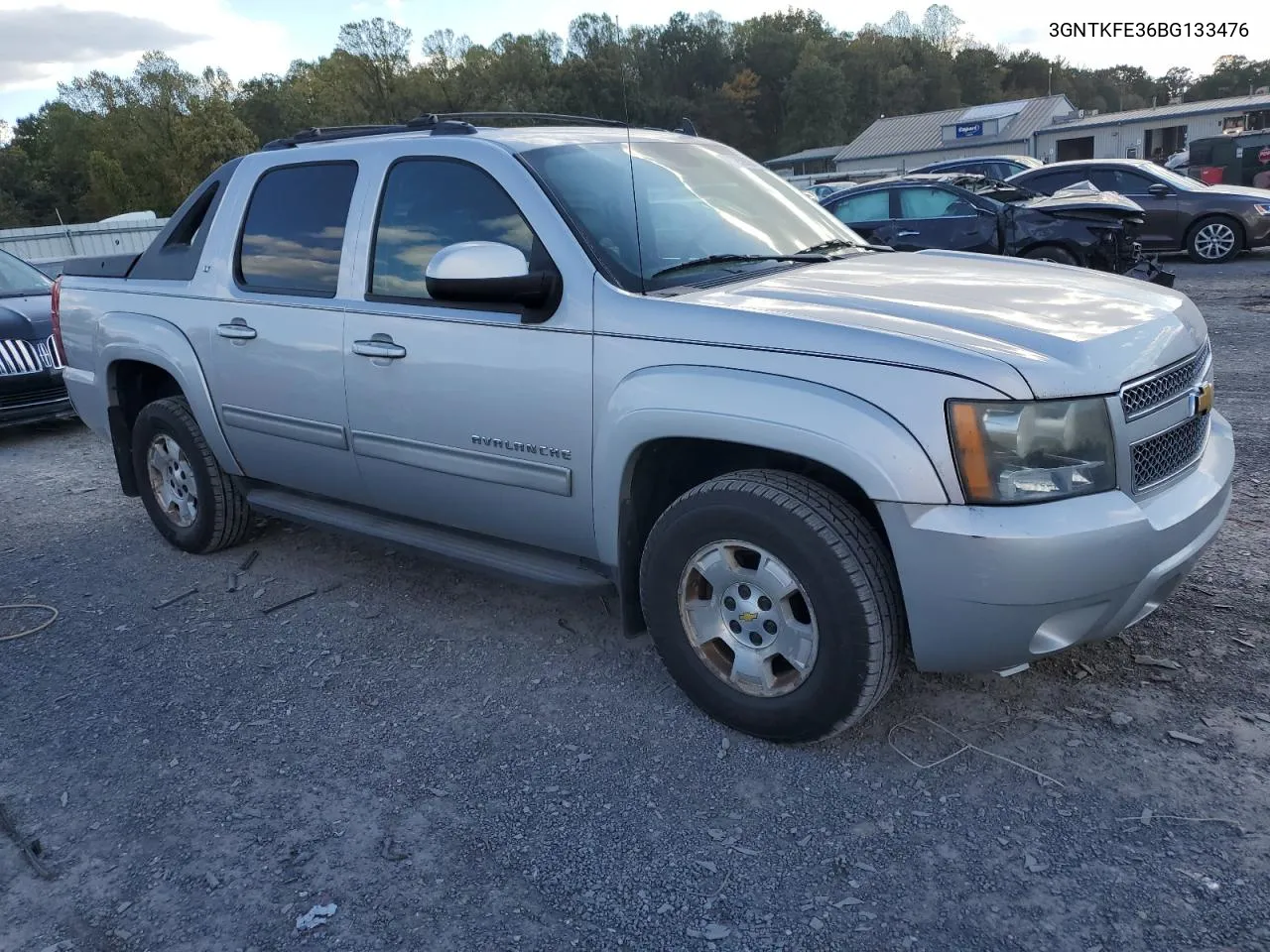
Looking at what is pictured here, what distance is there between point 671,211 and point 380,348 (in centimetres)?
117

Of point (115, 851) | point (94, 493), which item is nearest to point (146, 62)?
point (94, 493)

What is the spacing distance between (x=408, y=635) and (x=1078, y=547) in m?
2.59

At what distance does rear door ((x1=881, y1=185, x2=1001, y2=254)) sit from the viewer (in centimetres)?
1180

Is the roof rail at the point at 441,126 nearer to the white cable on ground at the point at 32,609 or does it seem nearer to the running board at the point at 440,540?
the running board at the point at 440,540

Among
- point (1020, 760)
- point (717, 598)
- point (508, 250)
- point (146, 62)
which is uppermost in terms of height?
point (146, 62)

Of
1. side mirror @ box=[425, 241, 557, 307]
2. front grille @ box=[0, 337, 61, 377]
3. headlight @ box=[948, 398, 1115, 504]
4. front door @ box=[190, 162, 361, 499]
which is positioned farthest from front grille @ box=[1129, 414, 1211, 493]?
front grille @ box=[0, 337, 61, 377]

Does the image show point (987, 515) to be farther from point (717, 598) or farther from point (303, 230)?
point (303, 230)

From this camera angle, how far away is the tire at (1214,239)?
13719 mm

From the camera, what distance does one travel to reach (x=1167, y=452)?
9.48 feet

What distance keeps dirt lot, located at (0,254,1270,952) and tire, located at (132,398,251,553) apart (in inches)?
30.0

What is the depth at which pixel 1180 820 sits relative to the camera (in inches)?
103

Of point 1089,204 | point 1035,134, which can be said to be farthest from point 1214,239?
point 1035,134

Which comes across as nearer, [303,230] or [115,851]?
[115,851]

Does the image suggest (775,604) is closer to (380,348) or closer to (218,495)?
(380,348)
